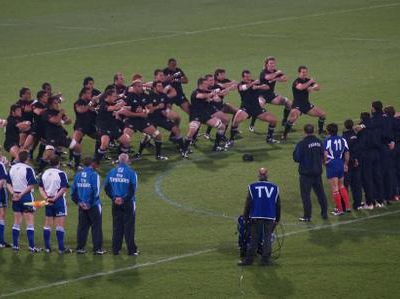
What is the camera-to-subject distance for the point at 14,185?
82.6 feet

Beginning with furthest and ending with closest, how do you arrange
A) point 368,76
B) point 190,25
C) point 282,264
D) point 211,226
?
point 190,25 < point 368,76 < point 211,226 < point 282,264

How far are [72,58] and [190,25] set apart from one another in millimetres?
8452

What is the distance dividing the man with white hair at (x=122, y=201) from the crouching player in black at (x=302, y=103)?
11.5 m

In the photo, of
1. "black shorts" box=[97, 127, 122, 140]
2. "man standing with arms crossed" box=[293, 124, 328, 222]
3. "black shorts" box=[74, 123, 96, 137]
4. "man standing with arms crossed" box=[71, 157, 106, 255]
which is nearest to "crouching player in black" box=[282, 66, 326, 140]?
"black shorts" box=[97, 127, 122, 140]

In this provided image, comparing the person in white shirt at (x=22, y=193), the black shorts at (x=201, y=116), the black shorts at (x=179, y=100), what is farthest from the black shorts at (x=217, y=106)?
the person in white shirt at (x=22, y=193)

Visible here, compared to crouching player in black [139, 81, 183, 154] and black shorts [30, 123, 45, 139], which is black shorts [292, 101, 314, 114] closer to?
crouching player in black [139, 81, 183, 154]

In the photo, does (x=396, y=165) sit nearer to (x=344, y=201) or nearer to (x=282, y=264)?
(x=344, y=201)

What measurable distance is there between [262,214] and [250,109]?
455 inches

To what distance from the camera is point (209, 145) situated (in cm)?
3528

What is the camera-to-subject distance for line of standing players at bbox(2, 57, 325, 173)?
32.3 meters

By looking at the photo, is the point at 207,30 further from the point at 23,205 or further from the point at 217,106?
the point at 23,205

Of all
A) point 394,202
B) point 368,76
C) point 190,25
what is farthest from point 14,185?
point 190,25

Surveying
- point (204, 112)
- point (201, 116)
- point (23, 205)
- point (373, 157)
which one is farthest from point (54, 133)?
point (373, 157)

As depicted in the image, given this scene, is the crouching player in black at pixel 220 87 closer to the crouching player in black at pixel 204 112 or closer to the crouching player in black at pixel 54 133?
the crouching player in black at pixel 204 112
